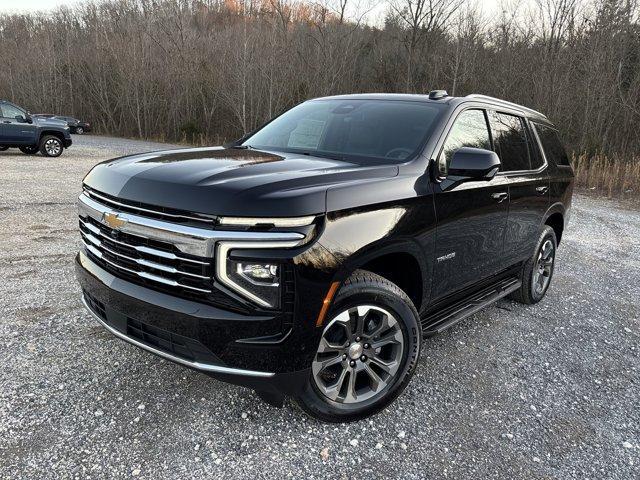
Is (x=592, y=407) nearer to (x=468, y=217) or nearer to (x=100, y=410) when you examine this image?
(x=468, y=217)

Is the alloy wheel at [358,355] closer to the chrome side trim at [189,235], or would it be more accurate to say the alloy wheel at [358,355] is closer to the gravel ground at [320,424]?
the gravel ground at [320,424]

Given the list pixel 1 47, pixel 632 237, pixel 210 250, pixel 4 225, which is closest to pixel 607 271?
pixel 632 237

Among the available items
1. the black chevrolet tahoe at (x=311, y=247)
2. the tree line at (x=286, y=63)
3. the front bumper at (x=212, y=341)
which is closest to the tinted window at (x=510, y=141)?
the black chevrolet tahoe at (x=311, y=247)

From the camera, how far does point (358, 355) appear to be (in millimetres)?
2707

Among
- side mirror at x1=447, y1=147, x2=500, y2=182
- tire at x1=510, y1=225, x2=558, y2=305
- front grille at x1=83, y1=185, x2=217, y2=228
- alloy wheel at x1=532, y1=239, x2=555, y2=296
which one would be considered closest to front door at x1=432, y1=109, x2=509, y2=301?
side mirror at x1=447, y1=147, x2=500, y2=182

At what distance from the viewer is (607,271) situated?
631 cm

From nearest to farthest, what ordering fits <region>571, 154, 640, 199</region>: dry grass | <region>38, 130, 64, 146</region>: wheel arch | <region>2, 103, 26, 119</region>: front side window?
<region>571, 154, 640, 199</region>: dry grass, <region>2, 103, 26, 119</region>: front side window, <region>38, 130, 64, 146</region>: wheel arch

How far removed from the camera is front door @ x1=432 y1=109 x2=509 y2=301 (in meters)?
3.13

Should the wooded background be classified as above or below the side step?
above

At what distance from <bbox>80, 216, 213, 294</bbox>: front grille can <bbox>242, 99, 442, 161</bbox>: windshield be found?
4.75 ft

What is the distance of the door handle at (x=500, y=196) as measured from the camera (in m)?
3.65

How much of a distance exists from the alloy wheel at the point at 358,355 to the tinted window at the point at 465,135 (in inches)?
43.4

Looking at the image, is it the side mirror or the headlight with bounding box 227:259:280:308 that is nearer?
the headlight with bounding box 227:259:280:308

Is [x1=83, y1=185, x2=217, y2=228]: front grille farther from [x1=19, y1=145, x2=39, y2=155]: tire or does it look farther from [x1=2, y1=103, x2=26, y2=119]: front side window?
[x1=19, y1=145, x2=39, y2=155]: tire
